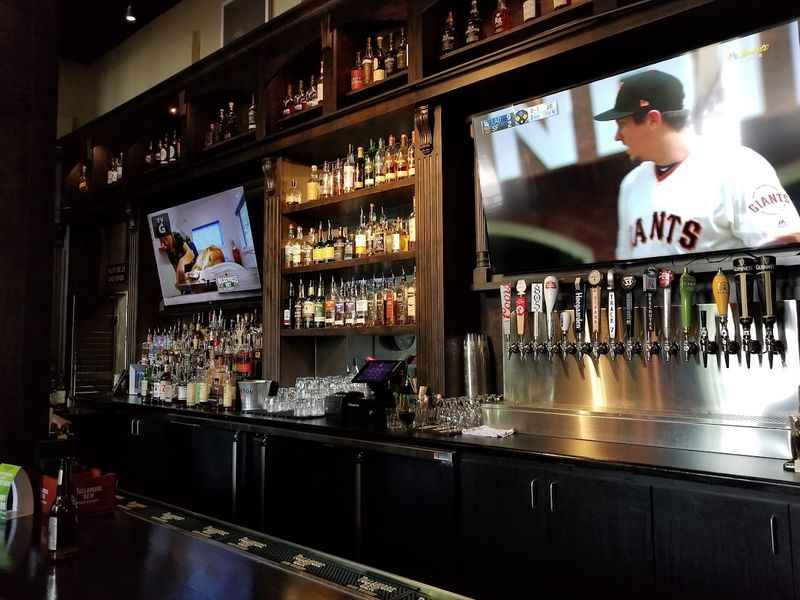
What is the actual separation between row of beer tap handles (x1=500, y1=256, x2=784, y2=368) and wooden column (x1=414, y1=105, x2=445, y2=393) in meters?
0.39

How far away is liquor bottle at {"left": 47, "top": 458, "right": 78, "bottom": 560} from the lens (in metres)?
1.61

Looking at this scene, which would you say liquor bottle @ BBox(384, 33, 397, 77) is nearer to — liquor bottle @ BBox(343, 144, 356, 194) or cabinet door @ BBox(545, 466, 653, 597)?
liquor bottle @ BBox(343, 144, 356, 194)

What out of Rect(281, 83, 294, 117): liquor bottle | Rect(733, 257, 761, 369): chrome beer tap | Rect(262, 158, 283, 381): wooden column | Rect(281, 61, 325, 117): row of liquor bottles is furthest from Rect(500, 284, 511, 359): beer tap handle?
Rect(281, 83, 294, 117): liquor bottle

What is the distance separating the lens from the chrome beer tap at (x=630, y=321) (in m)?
2.73

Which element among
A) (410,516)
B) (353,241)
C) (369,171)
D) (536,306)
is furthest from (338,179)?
(410,516)

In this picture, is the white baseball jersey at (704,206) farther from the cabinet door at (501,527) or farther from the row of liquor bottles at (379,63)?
the row of liquor bottles at (379,63)

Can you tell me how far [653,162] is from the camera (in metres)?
2.73

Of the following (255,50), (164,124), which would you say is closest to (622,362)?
(255,50)

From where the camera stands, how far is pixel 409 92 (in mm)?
3516

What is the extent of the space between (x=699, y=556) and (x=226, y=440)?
269cm

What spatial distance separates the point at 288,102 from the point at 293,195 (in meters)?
0.71

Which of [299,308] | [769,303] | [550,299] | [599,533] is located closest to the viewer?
[599,533]

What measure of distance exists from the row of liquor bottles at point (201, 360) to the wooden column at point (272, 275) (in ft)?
1.00

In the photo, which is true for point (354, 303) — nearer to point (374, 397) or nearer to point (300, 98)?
point (374, 397)
